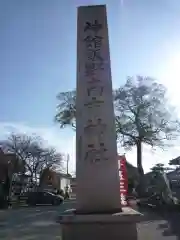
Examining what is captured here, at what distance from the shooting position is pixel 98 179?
653 centimetres

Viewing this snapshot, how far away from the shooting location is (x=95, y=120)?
687 cm

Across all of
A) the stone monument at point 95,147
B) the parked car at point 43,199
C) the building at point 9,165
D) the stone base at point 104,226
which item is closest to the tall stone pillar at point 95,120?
the stone monument at point 95,147

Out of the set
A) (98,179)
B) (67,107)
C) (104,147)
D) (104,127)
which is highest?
(67,107)

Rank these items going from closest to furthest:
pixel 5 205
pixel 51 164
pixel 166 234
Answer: pixel 166 234, pixel 5 205, pixel 51 164

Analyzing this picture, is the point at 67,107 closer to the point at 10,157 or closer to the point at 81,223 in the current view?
the point at 10,157

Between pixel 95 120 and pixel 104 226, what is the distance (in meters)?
2.17

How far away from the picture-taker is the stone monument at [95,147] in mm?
5617

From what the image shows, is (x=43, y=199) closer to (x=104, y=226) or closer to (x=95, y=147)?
(x=95, y=147)

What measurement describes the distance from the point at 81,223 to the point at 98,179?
1.11m

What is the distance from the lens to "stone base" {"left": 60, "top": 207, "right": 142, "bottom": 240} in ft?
18.2

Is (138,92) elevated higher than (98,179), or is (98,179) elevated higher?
(138,92)

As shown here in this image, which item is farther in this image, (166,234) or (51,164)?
(51,164)

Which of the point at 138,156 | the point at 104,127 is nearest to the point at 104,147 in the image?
the point at 104,127

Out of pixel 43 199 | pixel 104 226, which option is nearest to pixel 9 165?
pixel 43 199
